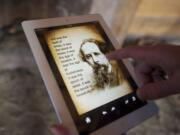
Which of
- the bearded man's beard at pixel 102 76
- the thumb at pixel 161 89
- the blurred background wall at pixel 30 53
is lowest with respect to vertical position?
the thumb at pixel 161 89

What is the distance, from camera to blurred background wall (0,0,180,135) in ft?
2.39

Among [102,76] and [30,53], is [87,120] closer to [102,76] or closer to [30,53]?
[102,76]

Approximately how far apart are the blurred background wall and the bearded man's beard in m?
0.09

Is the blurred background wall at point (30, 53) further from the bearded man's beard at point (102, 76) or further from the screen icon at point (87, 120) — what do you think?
the screen icon at point (87, 120)

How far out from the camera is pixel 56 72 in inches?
18.1

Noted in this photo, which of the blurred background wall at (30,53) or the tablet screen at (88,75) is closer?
the tablet screen at (88,75)

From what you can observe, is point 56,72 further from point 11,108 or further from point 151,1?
point 151,1

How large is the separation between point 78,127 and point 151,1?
89cm

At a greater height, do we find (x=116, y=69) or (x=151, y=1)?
(x=151, y=1)

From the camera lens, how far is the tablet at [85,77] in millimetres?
448

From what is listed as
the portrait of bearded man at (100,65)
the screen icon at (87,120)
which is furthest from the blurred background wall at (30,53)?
the screen icon at (87,120)

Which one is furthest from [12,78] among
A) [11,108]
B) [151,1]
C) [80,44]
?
[151,1]

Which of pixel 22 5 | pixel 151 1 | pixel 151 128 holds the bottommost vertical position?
pixel 151 128

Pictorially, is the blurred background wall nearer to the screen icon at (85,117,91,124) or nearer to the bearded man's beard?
the bearded man's beard
